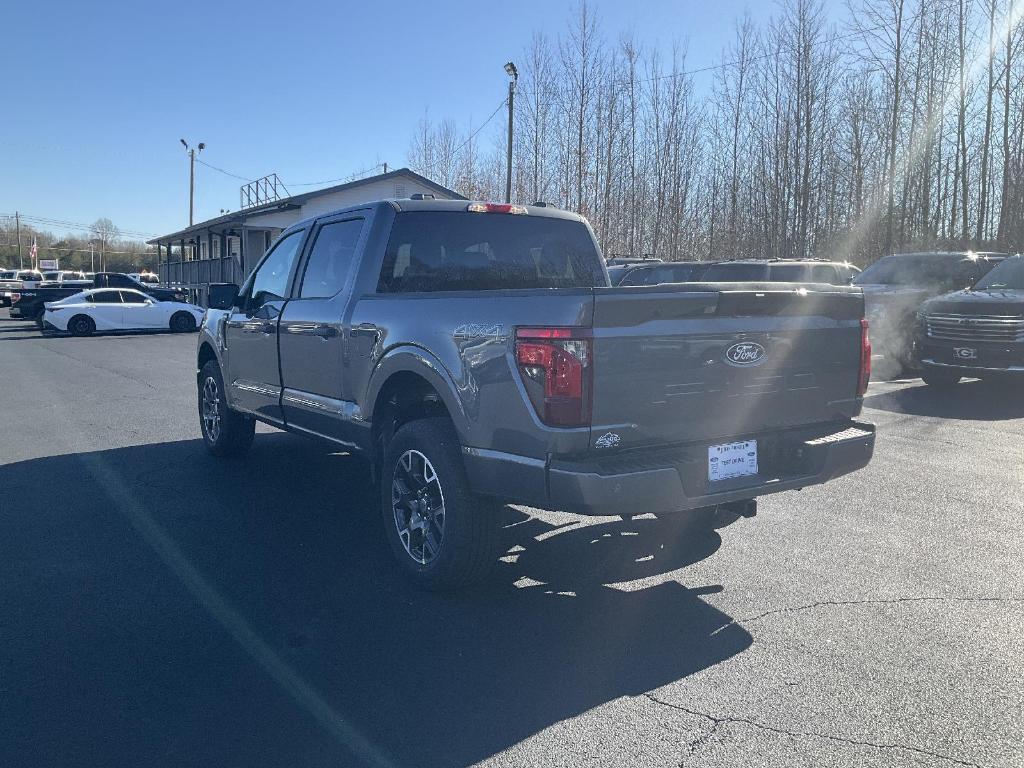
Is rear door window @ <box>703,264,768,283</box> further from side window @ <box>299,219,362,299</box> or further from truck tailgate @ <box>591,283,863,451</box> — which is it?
truck tailgate @ <box>591,283,863,451</box>

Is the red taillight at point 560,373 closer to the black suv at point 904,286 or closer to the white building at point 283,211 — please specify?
the black suv at point 904,286

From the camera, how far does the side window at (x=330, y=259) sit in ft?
18.1

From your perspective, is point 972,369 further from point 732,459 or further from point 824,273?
point 732,459

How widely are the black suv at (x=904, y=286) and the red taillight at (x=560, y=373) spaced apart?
11026 millimetres

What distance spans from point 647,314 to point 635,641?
1.42 metres

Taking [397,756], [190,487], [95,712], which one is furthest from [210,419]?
[397,756]

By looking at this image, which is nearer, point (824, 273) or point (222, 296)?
point (222, 296)

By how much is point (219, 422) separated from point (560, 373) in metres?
4.66

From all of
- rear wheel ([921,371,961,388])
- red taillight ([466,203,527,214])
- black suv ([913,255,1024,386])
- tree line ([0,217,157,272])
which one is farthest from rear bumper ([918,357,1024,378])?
tree line ([0,217,157,272])

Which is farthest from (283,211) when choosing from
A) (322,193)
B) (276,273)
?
(276,273)

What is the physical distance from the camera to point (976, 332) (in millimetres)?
10797

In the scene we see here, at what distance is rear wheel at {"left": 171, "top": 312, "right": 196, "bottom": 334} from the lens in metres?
27.1

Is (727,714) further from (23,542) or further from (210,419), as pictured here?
(210,419)

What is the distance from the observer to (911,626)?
3924 mm
